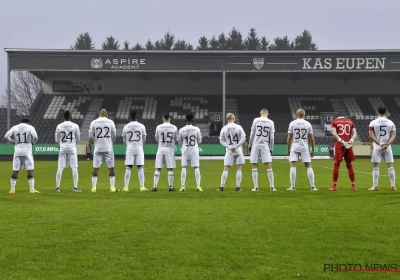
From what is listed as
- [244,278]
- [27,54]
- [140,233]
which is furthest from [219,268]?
[27,54]

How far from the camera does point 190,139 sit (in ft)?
48.9

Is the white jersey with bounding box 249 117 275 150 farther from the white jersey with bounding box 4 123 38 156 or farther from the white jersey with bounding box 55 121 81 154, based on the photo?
the white jersey with bounding box 4 123 38 156

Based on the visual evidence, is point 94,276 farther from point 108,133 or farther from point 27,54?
point 27,54

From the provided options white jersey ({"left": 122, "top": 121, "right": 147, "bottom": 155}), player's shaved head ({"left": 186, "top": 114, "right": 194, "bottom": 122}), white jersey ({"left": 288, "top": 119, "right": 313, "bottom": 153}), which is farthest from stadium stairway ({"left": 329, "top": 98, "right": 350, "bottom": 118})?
Result: white jersey ({"left": 122, "top": 121, "right": 147, "bottom": 155})

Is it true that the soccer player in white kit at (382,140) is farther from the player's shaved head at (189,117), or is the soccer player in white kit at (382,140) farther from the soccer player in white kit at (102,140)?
the soccer player in white kit at (102,140)

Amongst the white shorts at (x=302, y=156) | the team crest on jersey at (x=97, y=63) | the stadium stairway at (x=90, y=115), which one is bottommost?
the white shorts at (x=302, y=156)

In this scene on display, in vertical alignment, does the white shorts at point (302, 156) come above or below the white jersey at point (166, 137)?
below

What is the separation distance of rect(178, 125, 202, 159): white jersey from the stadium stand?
117 ft

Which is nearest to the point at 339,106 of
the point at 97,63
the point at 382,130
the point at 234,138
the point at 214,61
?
the point at 214,61

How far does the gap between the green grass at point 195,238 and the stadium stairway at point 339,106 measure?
Result: 43.4 metres

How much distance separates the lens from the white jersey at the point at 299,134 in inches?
566

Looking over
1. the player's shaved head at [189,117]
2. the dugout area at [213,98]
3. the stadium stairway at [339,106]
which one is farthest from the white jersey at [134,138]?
the stadium stairway at [339,106]

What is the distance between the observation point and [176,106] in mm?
54969

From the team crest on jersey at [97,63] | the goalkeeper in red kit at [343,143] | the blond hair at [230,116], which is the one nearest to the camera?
the goalkeeper in red kit at [343,143]
